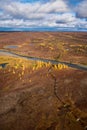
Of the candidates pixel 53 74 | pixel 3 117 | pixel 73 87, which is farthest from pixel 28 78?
pixel 3 117

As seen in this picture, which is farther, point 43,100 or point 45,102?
point 43,100

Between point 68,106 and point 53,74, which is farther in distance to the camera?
point 53,74

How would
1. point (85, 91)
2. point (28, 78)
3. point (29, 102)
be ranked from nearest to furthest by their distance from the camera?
point (29, 102) → point (85, 91) → point (28, 78)

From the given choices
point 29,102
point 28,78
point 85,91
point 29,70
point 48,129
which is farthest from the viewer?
point 29,70

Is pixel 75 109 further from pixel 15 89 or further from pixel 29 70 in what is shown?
pixel 29 70

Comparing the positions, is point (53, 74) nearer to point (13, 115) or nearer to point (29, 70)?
point (29, 70)

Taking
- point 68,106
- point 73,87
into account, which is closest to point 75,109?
point 68,106
